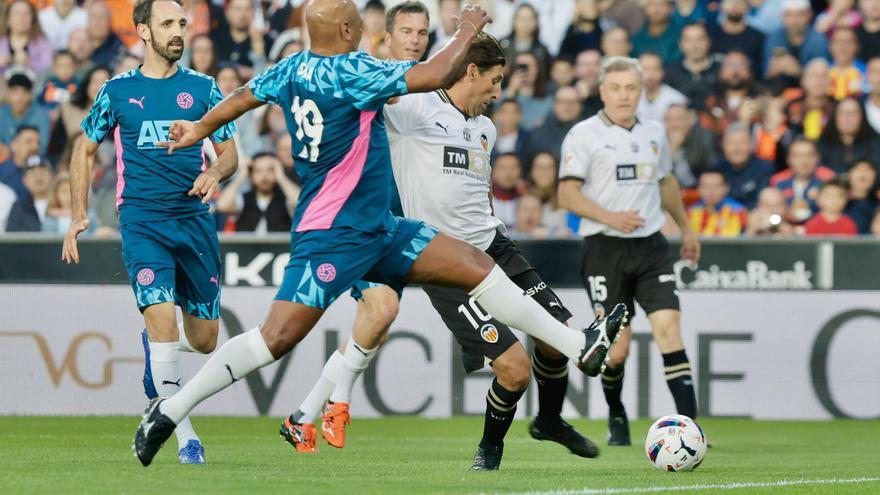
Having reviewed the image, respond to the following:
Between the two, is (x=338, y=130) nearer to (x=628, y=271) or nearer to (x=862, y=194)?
(x=628, y=271)

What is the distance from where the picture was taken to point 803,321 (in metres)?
12.4

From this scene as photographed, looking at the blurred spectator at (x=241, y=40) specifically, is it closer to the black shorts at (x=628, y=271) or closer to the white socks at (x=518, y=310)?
the black shorts at (x=628, y=271)

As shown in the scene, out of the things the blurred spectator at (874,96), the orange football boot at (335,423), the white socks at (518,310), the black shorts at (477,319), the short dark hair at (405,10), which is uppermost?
the short dark hair at (405,10)

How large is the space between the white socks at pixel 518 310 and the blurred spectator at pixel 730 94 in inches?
329

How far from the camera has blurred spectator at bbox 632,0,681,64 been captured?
1587cm

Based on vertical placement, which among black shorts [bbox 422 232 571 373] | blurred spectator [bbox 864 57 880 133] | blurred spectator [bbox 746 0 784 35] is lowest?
black shorts [bbox 422 232 571 373]

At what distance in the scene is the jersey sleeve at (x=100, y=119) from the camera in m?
8.26

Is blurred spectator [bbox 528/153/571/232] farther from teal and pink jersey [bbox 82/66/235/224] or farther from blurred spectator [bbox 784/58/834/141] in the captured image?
teal and pink jersey [bbox 82/66/235/224]

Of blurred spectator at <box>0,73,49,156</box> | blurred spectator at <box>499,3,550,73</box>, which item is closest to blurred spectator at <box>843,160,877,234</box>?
blurred spectator at <box>499,3,550,73</box>

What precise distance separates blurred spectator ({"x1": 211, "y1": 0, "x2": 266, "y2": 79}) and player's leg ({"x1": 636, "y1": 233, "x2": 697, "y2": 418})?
287 inches

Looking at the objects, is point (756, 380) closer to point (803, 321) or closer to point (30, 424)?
point (803, 321)

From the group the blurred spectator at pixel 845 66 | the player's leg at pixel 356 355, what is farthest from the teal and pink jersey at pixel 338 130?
the blurred spectator at pixel 845 66

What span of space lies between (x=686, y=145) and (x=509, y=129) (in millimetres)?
1826

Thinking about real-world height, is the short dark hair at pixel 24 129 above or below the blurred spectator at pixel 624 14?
below
